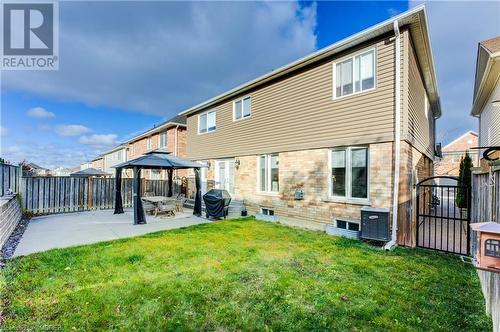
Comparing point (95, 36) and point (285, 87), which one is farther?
point (95, 36)

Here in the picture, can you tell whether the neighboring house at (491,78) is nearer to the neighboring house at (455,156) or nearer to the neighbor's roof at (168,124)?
the neighbor's roof at (168,124)

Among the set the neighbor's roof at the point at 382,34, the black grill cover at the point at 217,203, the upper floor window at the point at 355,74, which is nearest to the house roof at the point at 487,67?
the neighbor's roof at the point at 382,34

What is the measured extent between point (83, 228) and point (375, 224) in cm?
958

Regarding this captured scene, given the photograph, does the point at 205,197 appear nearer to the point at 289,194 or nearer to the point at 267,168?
the point at 267,168

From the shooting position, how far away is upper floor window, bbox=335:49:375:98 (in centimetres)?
724

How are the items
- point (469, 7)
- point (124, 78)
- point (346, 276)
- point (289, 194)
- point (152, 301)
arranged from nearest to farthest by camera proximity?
1. point (152, 301)
2. point (346, 276)
3. point (289, 194)
4. point (469, 7)
5. point (124, 78)

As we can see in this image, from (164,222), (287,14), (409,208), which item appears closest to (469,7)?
(287,14)

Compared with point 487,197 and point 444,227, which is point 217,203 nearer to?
point 487,197

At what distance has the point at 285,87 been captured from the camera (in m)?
9.74

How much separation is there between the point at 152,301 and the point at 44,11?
9.66 meters

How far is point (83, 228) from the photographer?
27.6 ft

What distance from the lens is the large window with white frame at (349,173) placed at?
729cm

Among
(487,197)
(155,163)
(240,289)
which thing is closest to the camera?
(487,197)

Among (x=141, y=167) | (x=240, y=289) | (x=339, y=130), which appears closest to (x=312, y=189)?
(x=339, y=130)
